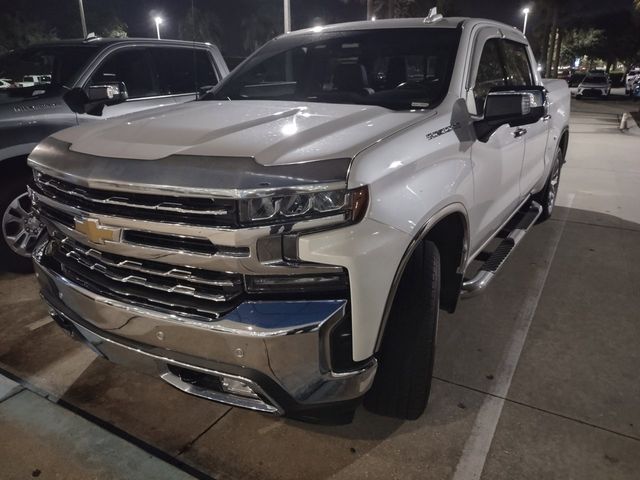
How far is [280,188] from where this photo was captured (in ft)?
5.99

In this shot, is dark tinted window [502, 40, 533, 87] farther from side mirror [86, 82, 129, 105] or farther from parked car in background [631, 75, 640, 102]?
parked car in background [631, 75, 640, 102]

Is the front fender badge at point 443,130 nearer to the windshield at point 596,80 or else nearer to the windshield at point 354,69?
the windshield at point 354,69

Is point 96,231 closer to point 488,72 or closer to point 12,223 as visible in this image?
point 488,72

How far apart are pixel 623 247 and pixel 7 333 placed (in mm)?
5088

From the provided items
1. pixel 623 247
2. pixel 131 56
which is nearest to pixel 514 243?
pixel 623 247

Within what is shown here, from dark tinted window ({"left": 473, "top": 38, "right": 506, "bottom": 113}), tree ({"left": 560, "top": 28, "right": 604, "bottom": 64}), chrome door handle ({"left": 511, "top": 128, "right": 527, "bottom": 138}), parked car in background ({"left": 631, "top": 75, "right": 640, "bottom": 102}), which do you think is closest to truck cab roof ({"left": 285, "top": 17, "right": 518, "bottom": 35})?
dark tinted window ({"left": 473, "top": 38, "right": 506, "bottom": 113})

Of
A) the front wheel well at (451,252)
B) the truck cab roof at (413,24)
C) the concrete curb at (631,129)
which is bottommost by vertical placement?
the concrete curb at (631,129)

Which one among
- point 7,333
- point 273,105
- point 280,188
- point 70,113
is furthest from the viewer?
point 70,113

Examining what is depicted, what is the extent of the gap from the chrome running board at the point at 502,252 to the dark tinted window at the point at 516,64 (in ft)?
3.51

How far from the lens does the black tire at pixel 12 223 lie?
13.5 feet

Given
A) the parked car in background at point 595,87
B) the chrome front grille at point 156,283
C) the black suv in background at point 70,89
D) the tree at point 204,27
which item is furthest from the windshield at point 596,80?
the chrome front grille at point 156,283

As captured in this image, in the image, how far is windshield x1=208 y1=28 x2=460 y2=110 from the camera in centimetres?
300

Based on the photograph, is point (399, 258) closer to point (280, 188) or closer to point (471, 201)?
point (280, 188)

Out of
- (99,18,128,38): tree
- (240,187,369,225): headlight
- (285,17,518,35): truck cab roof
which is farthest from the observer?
(99,18,128,38): tree
